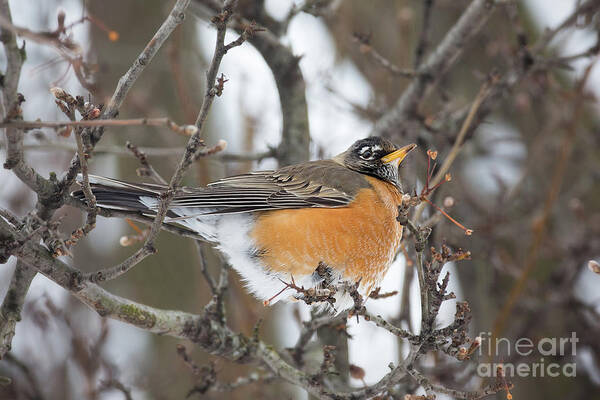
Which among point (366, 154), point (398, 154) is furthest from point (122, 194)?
point (366, 154)

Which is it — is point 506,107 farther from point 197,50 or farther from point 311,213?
point 311,213

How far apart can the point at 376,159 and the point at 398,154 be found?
45 cm

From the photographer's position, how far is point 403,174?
214 inches

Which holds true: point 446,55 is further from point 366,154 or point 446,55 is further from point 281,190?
point 281,190

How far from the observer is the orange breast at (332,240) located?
11.8 feet

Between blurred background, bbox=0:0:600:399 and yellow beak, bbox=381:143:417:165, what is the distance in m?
0.22

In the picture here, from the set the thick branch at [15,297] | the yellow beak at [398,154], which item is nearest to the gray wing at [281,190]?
the yellow beak at [398,154]

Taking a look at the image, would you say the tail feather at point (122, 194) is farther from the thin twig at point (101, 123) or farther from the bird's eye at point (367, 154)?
the bird's eye at point (367, 154)

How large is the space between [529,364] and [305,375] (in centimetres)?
267

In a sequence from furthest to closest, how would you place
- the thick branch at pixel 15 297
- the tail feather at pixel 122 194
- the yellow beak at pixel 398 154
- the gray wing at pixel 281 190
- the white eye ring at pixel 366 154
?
the white eye ring at pixel 366 154 → the yellow beak at pixel 398 154 → the gray wing at pixel 281 190 → the tail feather at pixel 122 194 → the thick branch at pixel 15 297

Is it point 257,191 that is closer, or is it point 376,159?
point 257,191

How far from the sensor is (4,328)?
2.70m

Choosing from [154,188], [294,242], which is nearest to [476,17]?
[294,242]

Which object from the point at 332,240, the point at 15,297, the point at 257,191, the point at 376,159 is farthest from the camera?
the point at 376,159
